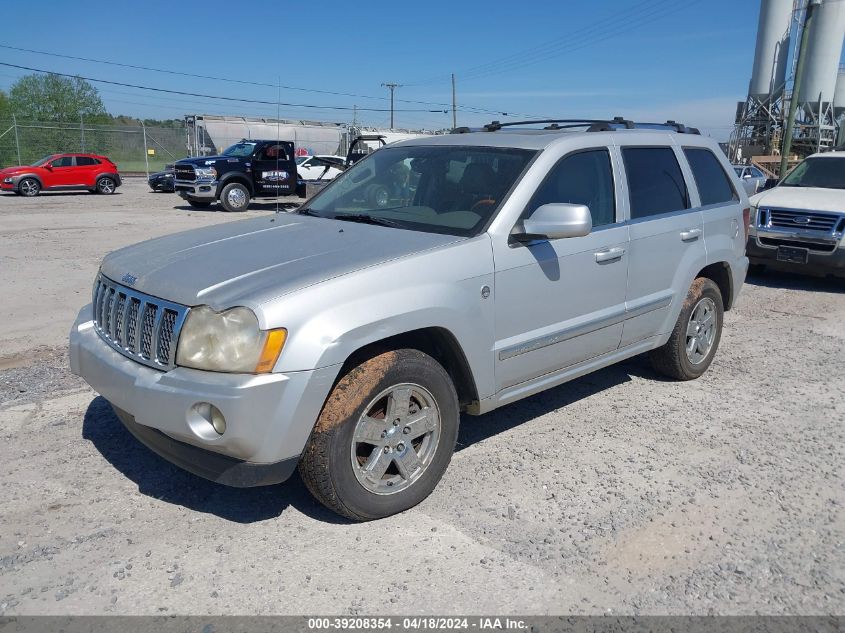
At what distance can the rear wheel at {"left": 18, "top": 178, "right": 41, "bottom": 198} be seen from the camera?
25642mm

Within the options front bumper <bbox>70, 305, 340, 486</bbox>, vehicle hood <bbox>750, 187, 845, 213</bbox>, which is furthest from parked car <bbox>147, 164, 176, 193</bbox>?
front bumper <bbox>70, 305, 340, 486</bbox>

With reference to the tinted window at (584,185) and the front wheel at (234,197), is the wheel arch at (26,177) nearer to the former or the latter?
the front wheel at (234,197)

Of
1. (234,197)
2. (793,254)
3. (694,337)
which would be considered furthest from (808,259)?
(234,197)

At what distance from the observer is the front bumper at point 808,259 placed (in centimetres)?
906

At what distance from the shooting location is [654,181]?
16.5ft

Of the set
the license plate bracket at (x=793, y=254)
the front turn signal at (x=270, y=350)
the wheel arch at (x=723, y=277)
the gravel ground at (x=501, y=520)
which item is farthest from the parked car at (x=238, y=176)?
the front turn signal at (x=270, y=350)

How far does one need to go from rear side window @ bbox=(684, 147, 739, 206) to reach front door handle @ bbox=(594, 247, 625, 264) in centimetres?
138

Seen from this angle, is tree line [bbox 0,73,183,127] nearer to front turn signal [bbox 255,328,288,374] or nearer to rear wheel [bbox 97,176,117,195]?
rear wheel [bbox 97,176,117,195]

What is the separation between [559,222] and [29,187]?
26983 mm

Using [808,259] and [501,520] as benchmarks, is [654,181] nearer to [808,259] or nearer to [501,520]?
[501,520]

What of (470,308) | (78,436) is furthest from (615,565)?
(78,436)

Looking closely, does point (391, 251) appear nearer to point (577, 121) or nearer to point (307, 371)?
point (307, 371)

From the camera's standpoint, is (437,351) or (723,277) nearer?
(437,351)

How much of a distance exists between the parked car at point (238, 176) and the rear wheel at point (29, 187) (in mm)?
8293
